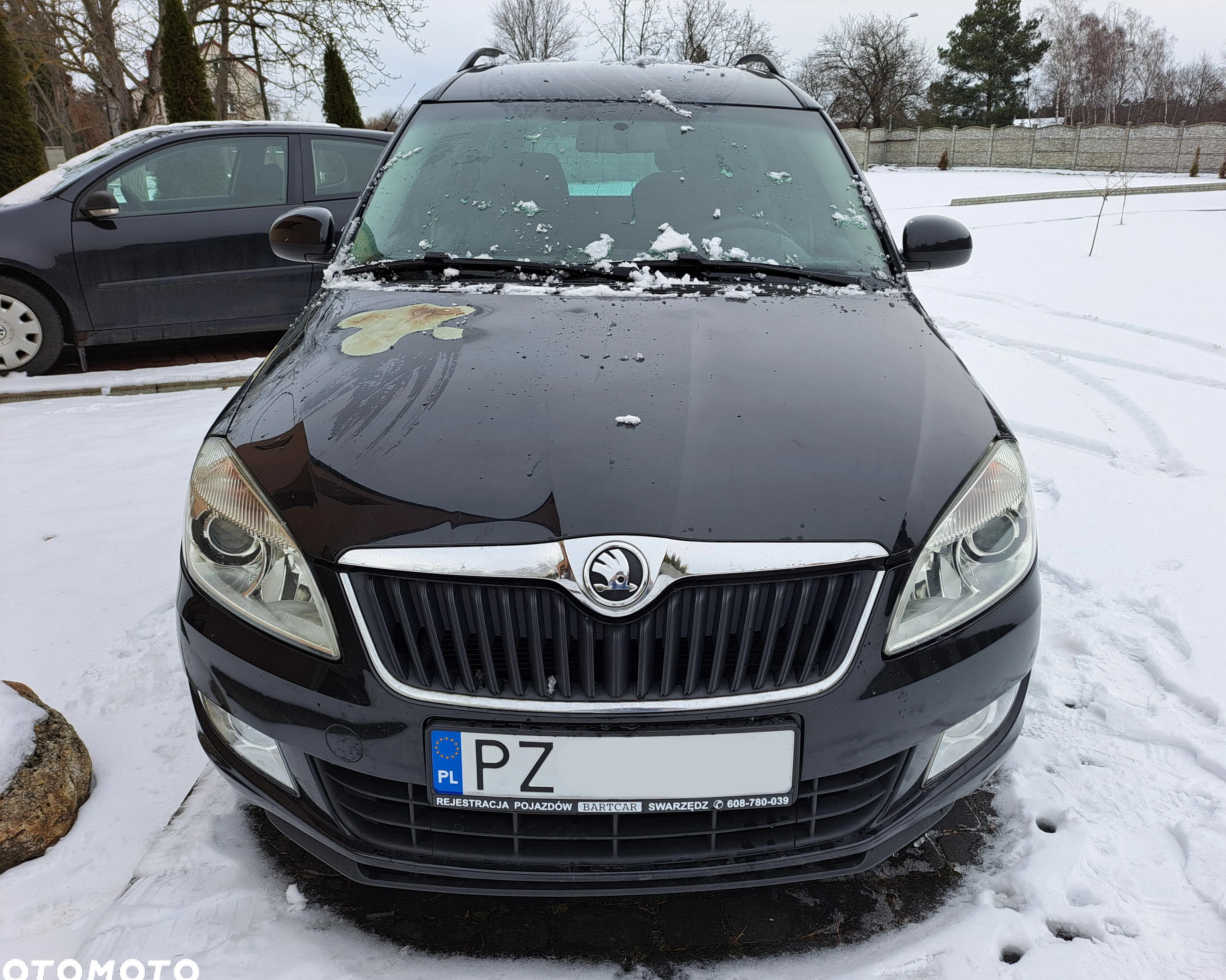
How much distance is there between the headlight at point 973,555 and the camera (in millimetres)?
1502

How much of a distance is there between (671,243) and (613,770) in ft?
5.04

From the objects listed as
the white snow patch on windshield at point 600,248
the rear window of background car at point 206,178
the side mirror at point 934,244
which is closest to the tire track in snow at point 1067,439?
the side mirror at point 934,244

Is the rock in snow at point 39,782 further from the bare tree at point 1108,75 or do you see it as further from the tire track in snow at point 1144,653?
the bare tree at point 1108,75

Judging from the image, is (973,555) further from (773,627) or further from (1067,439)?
(1067,439)

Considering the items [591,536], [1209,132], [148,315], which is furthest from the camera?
[1209,132]

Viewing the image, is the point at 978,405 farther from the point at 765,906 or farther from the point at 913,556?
the point at 765,906

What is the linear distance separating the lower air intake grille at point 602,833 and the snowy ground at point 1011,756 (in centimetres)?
30

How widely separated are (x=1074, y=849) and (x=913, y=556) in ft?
2.92

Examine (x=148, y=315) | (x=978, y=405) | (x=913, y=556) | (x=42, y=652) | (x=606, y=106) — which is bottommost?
(x=42, y=652)

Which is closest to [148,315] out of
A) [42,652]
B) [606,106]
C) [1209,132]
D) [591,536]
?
[42,652]

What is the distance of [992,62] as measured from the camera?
5525cm

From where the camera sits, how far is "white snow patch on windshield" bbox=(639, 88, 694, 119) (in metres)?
2.84

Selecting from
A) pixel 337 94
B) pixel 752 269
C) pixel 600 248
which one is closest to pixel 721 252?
pixel 752 269

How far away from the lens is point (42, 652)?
2.72m
